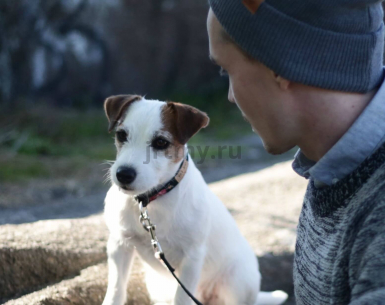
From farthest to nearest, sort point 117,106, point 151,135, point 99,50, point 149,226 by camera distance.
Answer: point 99,50 < point 117,106 < point 151,135 < point 149,226

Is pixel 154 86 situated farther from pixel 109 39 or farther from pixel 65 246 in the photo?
pixel 65 246

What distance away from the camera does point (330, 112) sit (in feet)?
4.39

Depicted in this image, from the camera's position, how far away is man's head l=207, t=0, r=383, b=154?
1262 millimetres

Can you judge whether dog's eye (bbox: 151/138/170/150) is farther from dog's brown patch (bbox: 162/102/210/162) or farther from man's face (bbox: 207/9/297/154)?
man's face (bbox: 207/9/297/154)

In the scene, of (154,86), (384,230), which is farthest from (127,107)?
(154,86)

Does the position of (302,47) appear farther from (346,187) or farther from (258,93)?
(346,187)

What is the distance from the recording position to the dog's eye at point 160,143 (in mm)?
2294

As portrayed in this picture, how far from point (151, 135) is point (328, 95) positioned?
1172 mm

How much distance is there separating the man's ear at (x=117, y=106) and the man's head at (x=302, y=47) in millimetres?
1155

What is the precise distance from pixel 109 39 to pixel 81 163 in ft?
15.2

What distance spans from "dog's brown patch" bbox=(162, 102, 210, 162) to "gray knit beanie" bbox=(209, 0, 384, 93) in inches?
41.1

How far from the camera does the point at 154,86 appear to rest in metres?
11.4

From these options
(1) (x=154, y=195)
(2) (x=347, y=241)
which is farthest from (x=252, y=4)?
(1) (x=154, y=195)

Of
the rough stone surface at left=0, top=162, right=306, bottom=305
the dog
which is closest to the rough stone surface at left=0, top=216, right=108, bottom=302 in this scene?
the rough stone surface at left=0, top=162, right=306, bottom=305
